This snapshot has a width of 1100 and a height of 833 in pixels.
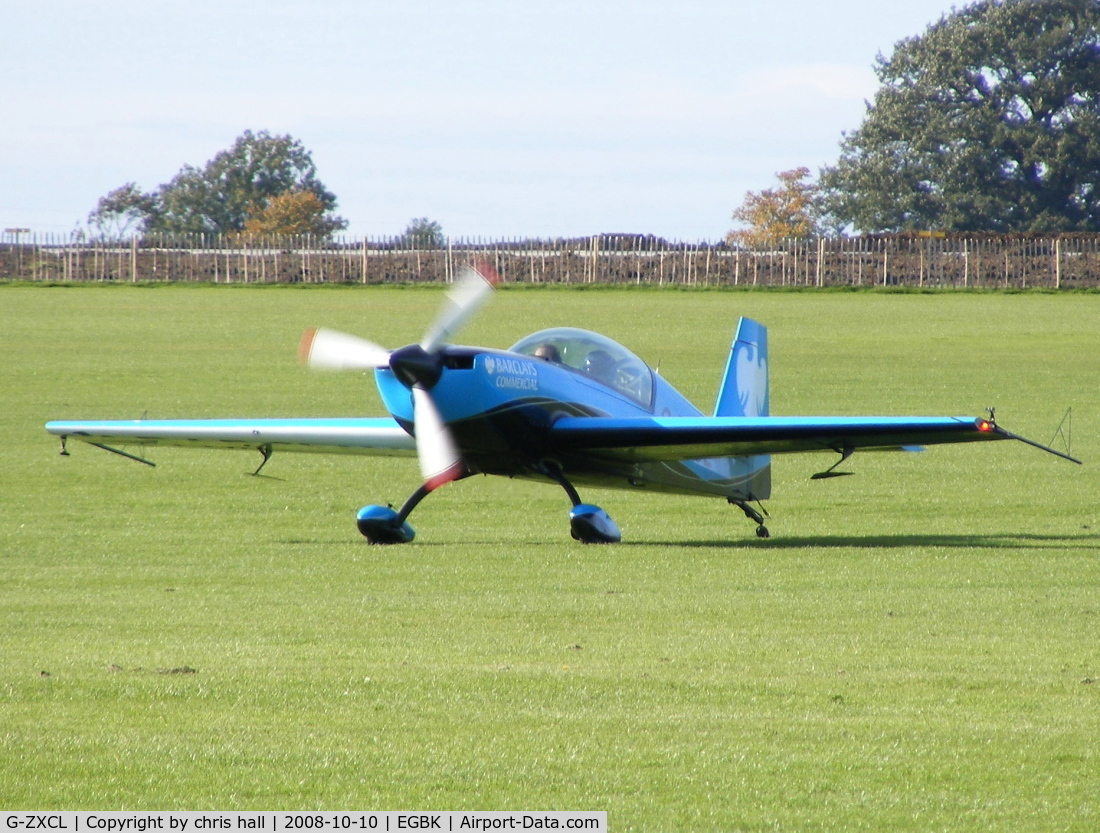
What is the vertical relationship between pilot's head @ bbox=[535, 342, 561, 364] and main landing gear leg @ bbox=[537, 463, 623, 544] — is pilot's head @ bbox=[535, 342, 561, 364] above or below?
above

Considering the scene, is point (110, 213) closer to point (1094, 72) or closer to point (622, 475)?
point (1094, 72)

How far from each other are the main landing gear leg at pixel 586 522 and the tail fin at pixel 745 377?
300 centimetres

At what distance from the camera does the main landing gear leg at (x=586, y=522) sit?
1513cm

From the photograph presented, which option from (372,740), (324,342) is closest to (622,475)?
(324,342)

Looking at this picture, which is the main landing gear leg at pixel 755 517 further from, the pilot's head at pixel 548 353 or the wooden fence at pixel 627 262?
the wooden fence at pixel 627 262

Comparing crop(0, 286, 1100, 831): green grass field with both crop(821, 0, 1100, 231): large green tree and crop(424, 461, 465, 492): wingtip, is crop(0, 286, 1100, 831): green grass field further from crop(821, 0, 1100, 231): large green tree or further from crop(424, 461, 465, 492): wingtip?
crop(821, 0, 1100, 231): large green tree

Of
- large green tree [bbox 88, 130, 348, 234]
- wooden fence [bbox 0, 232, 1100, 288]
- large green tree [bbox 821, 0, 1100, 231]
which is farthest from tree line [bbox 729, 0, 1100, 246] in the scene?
large green tree [bbox 88, 130, 348, 234]

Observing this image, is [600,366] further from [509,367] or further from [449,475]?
[449,475]

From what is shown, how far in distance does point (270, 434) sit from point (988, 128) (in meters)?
79.9

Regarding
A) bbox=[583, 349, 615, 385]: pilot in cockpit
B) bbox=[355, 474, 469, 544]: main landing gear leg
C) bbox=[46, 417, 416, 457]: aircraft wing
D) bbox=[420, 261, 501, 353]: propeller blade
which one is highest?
bbox=[420, 261, 501, 353]: propeller blade

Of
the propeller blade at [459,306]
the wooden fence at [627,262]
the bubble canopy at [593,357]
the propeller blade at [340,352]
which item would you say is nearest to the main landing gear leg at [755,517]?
the bubble canopy at [593,357]

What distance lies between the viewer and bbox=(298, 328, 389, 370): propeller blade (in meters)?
14.3

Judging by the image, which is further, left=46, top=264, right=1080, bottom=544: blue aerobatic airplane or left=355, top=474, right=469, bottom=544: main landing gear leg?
left=355, top=474, right=469, bottom=544: main landing gear leg

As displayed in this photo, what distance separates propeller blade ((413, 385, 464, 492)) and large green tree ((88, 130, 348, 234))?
124046 mm
